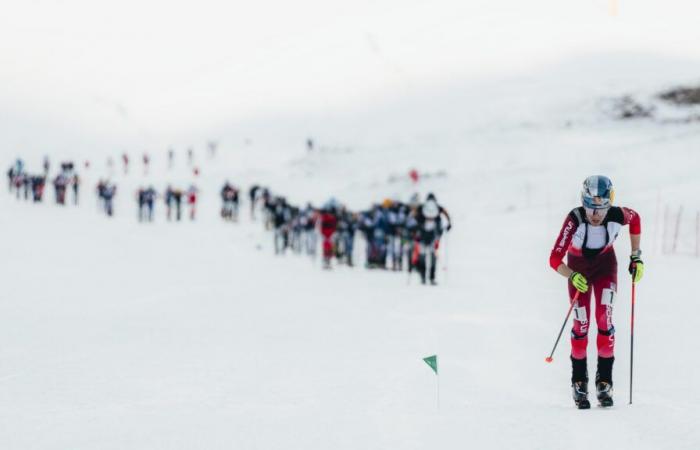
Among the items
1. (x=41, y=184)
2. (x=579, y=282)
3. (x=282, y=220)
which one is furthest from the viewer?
(x=41, y=184)

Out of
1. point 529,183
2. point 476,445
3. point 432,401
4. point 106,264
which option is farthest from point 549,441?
point 529,183

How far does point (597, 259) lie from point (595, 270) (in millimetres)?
90

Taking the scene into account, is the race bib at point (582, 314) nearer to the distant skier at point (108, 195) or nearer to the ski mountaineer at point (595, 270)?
the ski mountaineer at point (595, 270)

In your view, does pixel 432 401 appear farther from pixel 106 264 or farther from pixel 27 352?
pixel 106 264

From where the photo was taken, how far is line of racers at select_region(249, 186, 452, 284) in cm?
1575

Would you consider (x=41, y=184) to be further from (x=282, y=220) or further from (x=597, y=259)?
(x=597, y=259)

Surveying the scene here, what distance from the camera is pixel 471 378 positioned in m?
7.16

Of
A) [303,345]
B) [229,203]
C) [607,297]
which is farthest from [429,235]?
[229,203]

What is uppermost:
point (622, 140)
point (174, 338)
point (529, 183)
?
point (622, 140)

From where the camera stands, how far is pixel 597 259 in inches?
239

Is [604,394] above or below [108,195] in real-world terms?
below

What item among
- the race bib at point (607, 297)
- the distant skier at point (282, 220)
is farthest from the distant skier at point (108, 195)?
the race bib at point (607, 297)

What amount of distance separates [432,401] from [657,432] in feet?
5.69

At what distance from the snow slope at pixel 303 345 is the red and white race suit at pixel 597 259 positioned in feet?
1.92
